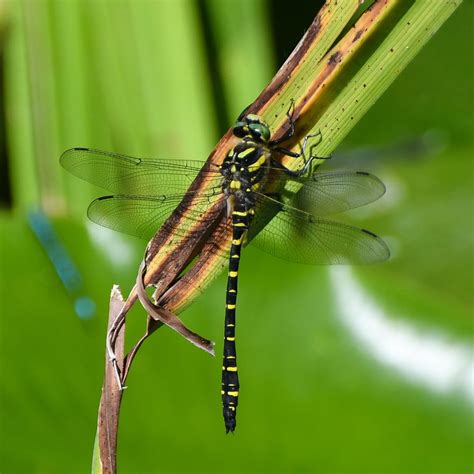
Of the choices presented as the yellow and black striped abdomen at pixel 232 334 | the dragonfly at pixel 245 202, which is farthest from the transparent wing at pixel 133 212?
the yellow and black striped abdomen at pixel 232 334

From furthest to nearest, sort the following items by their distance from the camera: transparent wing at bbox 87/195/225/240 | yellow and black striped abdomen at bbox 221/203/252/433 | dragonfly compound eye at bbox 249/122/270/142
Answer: transparent wing at bbox 87/195/225/240 < yellow and black striped abdomen at bbox 221/203/252/433 < dragonfly compound eye at bbox 249/122/270/142

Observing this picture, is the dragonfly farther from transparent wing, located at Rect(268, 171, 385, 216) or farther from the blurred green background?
the blurred green background

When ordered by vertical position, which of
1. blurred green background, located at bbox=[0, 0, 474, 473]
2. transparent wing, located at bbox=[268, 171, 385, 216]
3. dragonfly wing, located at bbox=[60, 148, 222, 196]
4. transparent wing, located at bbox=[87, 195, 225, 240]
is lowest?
blurred green background, located at bbox=[0, 0, 474, 473]

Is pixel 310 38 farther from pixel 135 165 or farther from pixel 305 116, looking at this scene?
pixel 135 165

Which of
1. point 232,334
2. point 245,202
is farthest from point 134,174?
point 232,334

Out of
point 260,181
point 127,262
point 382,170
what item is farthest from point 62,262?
point 382,170

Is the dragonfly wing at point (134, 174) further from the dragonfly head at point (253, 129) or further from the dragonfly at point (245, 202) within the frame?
the dragonfly head at point (253, 129)

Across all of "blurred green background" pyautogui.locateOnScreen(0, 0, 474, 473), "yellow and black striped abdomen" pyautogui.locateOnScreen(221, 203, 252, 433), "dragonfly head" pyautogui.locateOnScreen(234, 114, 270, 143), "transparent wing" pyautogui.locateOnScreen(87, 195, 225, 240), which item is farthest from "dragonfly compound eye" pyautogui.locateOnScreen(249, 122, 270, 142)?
"blurred green background" pyautogui.locateOnScreen(0, 0, 474, 473)
